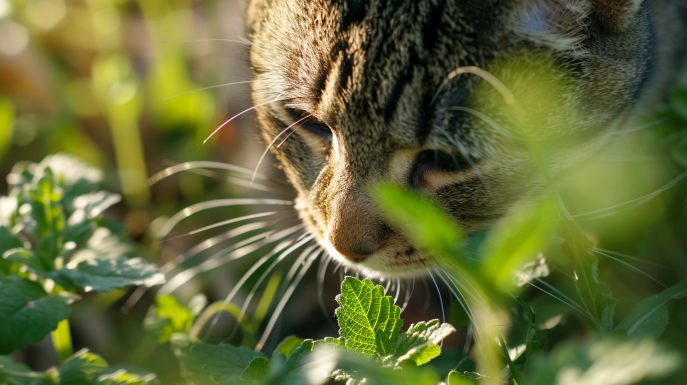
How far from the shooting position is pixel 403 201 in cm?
48

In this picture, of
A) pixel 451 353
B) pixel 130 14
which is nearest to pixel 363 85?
pixel 451 353

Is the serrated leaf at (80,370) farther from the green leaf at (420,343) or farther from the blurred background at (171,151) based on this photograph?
the green leaf at (420,343)

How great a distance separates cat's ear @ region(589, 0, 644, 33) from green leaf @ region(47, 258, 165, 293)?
0.91m

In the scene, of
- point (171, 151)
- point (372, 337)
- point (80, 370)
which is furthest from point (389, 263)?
point (171, 151)

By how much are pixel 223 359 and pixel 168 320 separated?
0.91 feet

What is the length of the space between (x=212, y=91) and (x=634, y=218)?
1376 millimetres

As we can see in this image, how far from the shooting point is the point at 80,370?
2.61 ft

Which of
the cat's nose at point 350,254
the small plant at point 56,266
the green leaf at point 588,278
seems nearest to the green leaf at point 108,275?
the small plant at point 56,266

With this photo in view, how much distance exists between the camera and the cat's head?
2.71 ft

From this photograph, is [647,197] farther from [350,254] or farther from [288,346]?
[288,346]

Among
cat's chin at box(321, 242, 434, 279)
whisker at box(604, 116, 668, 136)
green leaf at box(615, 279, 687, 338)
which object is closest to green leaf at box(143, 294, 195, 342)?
cat's chin at box(321, 242, 434, 279)

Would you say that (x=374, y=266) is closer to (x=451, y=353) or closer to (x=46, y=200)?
(x=451, y=353)

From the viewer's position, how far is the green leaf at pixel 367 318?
66cm

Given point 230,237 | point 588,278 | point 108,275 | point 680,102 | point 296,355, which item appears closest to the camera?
point 296,355
